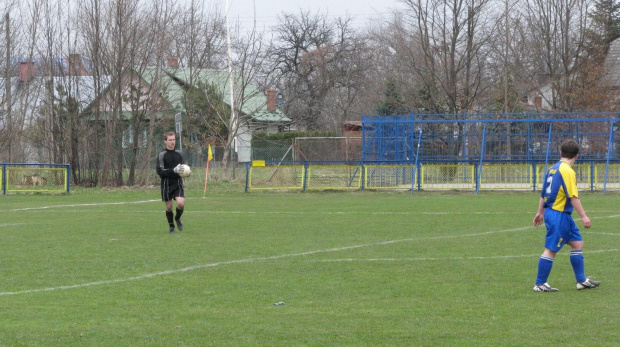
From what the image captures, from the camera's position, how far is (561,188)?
27.0 feet

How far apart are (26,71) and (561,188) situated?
32.5 meters

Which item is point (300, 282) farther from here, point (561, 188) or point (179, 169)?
point (179, 169)

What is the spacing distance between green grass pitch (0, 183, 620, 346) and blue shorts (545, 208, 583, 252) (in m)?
0.54

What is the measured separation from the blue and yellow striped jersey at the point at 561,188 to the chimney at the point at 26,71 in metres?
31.7

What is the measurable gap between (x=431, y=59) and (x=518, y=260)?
2707 cm

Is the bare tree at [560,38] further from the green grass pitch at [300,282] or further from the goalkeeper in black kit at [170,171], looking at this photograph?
the goalkeeper in black kit at [170,171]

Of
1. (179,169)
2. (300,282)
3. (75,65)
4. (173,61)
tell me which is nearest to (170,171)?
(179,169)

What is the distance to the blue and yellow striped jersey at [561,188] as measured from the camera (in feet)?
26.9

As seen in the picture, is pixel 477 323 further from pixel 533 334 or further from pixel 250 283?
pixel 250 283

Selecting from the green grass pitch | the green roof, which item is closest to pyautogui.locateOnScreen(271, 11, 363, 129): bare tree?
the green roof

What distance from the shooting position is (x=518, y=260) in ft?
35.0

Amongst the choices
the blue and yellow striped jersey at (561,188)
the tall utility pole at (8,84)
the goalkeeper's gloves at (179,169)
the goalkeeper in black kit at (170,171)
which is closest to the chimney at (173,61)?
the tall utility pole at (8,84)

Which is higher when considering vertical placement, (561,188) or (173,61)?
(173,61)

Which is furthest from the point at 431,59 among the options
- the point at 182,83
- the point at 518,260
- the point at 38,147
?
the point at 518,260
